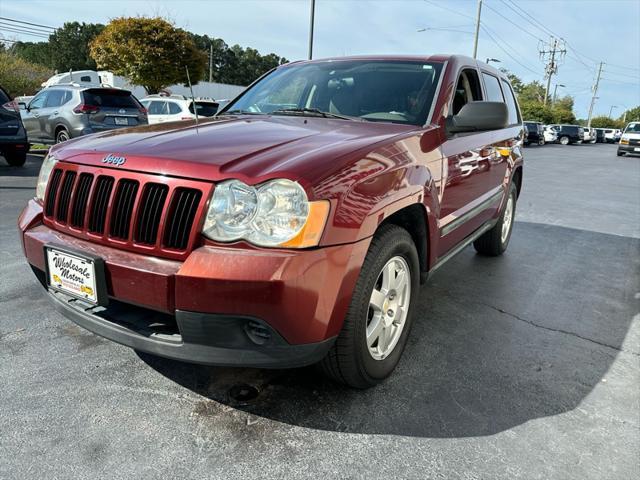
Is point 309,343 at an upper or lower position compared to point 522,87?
lower

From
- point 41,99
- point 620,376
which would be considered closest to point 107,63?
point 41,99

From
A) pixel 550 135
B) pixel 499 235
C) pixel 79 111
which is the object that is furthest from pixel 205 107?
pixel 550 135

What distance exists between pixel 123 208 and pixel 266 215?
660mm

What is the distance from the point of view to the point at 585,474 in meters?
2.00

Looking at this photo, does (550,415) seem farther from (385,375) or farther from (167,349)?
(167,349)

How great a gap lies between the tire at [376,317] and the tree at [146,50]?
815 inches

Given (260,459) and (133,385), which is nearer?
(260,459)

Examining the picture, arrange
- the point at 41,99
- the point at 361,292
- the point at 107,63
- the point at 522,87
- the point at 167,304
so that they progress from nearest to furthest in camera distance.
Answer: the point at 167,304
the point at 361,292
the point at 41,99
the point at 107,63
the point at 522,87

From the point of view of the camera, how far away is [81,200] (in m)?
2.27

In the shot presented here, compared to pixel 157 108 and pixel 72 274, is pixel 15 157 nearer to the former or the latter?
pixel 157 108

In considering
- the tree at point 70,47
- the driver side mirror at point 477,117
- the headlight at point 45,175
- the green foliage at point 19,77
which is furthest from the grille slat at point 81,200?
the tree at point 70,47

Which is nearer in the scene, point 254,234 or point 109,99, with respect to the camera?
point 254,234

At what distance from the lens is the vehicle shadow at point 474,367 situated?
2.30 metres

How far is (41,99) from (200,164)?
37.7 ft
